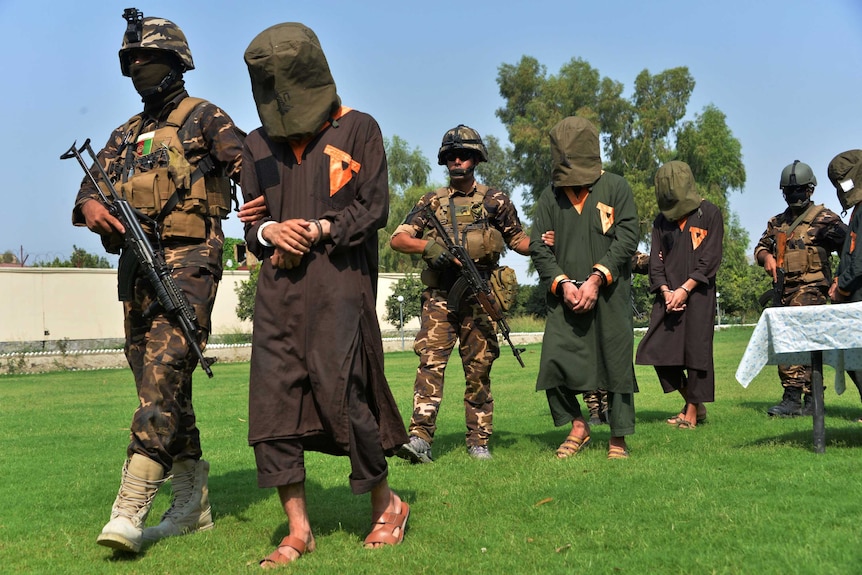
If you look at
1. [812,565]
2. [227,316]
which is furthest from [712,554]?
[227,316]

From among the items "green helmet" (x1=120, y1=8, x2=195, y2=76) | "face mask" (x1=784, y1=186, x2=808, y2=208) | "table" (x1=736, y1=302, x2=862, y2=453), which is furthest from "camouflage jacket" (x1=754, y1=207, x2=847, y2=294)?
"green helmet" (x1=120, y1=8, x2=195, y2=76)

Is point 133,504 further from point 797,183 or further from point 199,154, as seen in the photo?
point 797,183

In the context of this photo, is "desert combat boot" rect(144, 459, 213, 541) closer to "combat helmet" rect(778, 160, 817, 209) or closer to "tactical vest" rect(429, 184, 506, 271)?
"tactical vest" rect(429, 184, 506, 271)

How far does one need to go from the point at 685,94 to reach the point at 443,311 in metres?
51.4

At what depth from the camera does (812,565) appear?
148 inches

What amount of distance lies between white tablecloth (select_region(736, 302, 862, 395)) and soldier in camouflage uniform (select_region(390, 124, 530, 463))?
2.02 meters

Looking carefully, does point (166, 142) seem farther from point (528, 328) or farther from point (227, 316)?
point (227, 316)

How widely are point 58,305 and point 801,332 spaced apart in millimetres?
39564

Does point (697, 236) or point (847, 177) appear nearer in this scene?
point (847, 177)

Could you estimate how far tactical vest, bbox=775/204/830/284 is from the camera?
→ 9953 mm

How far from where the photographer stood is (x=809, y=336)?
6.43 m

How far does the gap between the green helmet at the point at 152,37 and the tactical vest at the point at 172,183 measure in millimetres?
316

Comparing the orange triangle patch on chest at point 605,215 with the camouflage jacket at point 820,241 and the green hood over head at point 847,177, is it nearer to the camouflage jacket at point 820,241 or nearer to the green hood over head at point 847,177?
the green hood over head at point 847,177

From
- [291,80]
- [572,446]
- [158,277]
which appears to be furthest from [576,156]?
[158,277]
